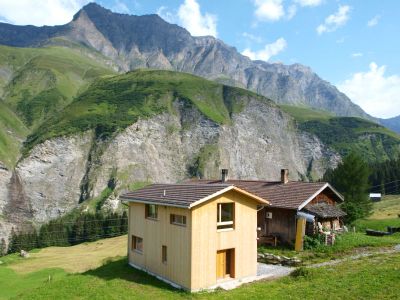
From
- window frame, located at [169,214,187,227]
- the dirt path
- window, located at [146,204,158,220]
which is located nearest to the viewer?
window frame, located at [169,214,187,227]

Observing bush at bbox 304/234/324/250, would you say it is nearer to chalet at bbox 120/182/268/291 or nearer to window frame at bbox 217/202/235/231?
chalet at bbox 120/182/268/291

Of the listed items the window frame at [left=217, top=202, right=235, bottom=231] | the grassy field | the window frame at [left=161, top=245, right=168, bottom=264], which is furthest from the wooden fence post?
the window frame at [left=161, top=245, right=168, bottom=264]

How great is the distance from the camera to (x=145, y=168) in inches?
7018

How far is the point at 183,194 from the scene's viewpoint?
28719 millimetres

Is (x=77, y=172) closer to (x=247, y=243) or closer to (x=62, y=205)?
(x=62, y=205)

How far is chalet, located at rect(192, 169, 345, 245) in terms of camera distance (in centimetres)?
3869

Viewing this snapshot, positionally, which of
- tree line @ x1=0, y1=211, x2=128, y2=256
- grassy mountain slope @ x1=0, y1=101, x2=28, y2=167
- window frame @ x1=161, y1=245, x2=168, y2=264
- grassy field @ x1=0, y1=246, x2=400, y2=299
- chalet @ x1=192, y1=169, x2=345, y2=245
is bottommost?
tree line @ x1=0, y1=211, x2=128, y2=256

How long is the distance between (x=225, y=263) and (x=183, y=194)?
5778 mm

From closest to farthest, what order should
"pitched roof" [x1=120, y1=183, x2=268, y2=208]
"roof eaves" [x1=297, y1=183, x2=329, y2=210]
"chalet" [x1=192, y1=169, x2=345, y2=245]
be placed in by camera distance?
"pitched roof" [x1=120, y1=183, x2=268, y2=208]
"roof eaves" [x1=297, y1=183, x2=329, y2=210]
"chalet" [x1=192, y1=169, x2=345, y2=245]

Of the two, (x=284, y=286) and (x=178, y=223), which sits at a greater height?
(x=178, y=223)

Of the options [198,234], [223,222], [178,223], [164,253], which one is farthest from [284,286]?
[164,253]

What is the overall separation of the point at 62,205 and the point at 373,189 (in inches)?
4619

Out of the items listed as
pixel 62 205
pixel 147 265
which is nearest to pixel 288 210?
pixel 147 265

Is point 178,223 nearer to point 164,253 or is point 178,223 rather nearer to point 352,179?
point 164,253
